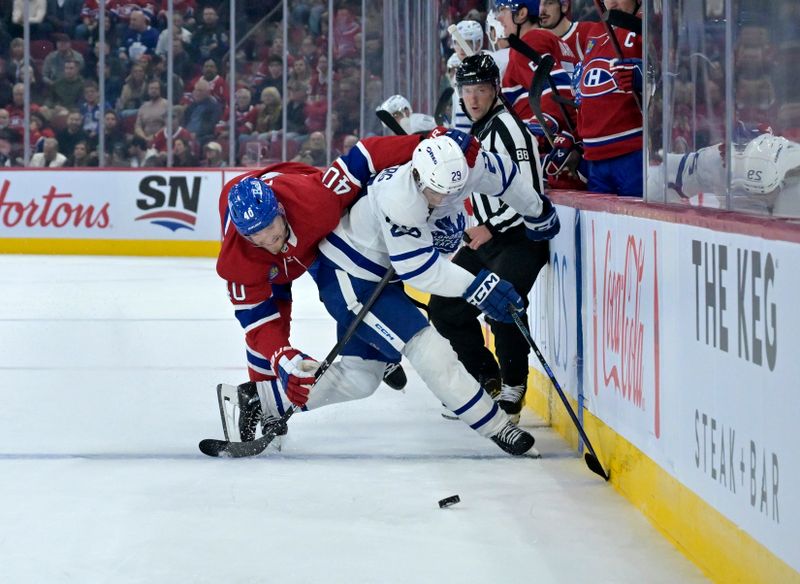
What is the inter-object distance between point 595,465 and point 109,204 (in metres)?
9.27

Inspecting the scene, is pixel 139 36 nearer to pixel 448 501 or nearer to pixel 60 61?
pixel 60 61

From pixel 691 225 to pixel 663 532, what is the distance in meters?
0.75

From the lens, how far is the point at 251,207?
3.75 metres

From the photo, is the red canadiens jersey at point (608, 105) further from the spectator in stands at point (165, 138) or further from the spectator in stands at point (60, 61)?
the spectator in stands at point (60, 61)

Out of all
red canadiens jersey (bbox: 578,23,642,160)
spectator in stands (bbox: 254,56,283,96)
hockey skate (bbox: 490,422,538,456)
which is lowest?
hockey skate (bbox: 490,422,538,456)

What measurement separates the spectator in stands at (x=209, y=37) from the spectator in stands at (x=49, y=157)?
1.59 metres

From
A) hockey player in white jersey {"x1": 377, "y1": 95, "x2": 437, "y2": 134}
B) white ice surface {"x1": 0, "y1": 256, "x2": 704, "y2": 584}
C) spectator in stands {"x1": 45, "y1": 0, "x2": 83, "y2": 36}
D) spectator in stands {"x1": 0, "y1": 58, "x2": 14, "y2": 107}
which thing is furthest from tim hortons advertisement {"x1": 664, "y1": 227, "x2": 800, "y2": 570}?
spectator in stands {"x1": 0, "y1": 58, "x2": 14, "y2": 107}

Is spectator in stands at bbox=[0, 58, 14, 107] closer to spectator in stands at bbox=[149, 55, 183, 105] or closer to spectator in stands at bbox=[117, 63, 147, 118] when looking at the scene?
spectator in stands at bbox=[117, 63, 147, 118]

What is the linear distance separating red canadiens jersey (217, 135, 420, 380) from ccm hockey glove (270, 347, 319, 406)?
3.5 inches

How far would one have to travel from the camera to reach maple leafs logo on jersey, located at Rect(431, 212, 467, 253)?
4.21m

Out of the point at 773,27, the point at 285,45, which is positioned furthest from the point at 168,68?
the point at 773,27

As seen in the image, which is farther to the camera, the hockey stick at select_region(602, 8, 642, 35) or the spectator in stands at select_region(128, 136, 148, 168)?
the spectator in stands at select_region(128, 136, 148, 168)

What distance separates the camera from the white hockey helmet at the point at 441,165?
12.3 ft

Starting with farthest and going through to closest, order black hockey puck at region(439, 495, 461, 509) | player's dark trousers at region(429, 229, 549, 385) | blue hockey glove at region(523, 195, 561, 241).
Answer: player's dark trousers at region(429, 229, 549, 385) < blue hockey glove at region(523, 195, 561, 241) < black hockey puck at region(439, 495, 461, 509)
